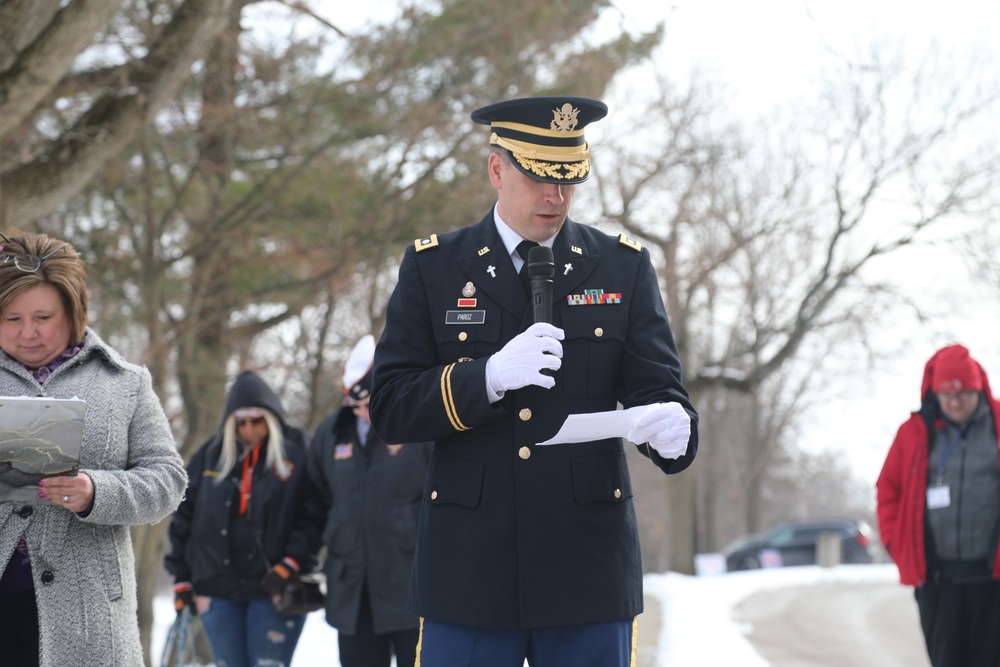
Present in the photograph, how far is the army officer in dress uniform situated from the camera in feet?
10.1

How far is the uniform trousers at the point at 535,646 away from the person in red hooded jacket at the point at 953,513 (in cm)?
396

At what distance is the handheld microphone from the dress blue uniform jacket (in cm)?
17

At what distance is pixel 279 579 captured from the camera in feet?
20.5

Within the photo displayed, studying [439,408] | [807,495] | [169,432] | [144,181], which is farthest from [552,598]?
[807,495]

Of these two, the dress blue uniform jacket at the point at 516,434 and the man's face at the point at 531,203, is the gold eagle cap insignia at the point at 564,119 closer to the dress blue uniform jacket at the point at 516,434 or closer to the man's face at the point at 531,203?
the man's face at the point at 531,203

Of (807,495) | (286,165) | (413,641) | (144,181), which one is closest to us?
(413,641)

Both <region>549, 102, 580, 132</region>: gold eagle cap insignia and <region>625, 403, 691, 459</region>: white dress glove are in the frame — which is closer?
<region>625, 403, 691, 459</region>: white dress glove

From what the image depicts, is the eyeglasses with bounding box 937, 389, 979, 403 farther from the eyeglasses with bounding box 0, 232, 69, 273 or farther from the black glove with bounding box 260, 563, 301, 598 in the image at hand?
the eyeglasses with bounding box 0, 232, 69, 273

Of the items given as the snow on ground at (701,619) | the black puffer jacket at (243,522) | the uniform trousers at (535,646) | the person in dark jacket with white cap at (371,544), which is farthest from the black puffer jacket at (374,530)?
the uniform trousers at (535,646)

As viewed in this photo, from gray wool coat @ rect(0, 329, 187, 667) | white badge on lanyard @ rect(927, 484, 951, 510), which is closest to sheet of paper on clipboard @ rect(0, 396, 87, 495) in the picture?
gray wool coat @ rect(0, 329, 187, 667)

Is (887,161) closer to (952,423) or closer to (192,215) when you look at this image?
(192,215)

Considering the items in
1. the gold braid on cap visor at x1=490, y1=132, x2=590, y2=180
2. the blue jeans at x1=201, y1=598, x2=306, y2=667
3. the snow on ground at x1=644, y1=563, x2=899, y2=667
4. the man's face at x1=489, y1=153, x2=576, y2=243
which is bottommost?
the snow on ground at x1=644, y1=563, x2=899, y2=667

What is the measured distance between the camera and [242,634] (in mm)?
6496

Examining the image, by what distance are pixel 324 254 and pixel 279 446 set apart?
17.7 feet
